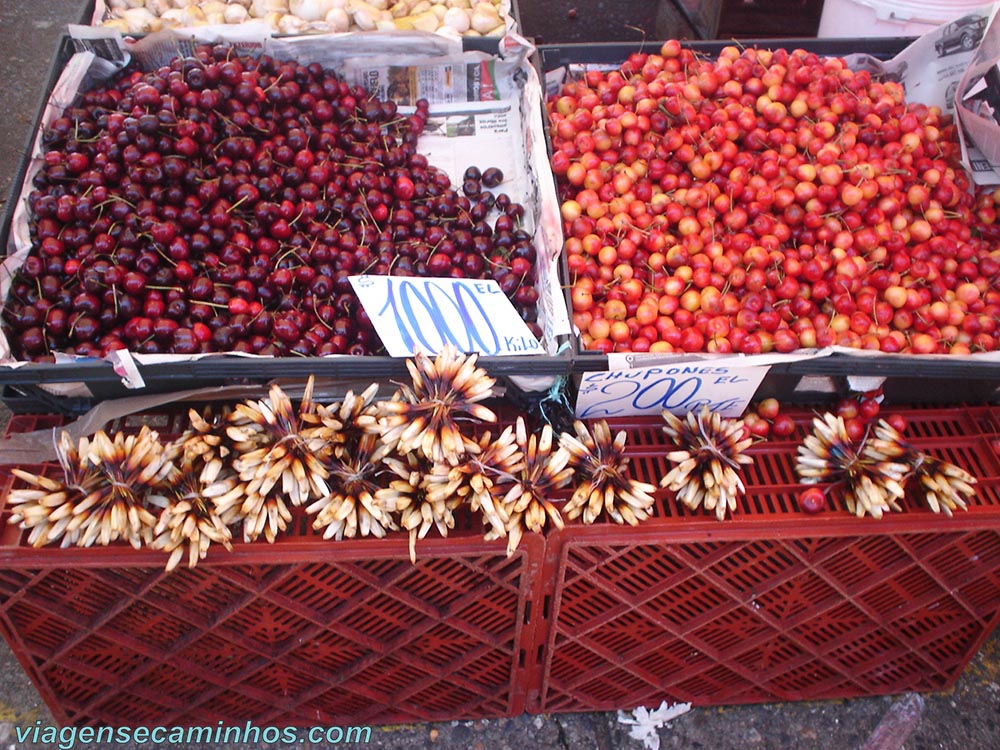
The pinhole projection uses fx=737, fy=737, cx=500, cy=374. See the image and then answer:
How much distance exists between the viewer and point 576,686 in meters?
2.11

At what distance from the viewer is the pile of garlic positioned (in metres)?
2.86

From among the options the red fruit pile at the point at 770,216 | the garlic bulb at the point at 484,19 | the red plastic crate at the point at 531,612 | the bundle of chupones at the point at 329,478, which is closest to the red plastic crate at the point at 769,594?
the red plastic crate at the point at 531,612

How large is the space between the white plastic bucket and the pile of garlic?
1.45 m

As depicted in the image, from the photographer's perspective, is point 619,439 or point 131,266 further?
point 131,266

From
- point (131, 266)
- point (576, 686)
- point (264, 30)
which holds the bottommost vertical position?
point (576, 686)

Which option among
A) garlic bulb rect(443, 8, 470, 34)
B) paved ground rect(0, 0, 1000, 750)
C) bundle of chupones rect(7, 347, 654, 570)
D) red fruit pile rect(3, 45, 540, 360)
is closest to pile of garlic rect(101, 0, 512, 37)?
garlic bulb rect(443, 8, 470, 34)

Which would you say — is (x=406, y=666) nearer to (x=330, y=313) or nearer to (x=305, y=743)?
(x=305, y=743)

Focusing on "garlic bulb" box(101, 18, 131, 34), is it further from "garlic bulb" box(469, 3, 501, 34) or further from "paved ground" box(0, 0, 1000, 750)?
"paved ground" box(0, 0, 1000, 750)

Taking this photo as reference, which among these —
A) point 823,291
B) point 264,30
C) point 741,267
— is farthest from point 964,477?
point 264,30

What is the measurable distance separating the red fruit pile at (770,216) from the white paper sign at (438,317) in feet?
0.82

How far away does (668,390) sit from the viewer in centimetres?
181

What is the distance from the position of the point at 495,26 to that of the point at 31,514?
234 centimetres

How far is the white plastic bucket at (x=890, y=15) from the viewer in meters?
2.94

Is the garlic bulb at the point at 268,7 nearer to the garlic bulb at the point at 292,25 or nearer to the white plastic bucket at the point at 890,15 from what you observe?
the garlic bulb at the point at 292,25
